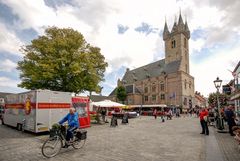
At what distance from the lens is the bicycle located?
305 inches

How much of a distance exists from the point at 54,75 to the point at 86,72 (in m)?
4.16

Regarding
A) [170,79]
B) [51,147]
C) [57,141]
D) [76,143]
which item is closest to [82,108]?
[76,143]

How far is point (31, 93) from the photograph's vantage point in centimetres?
1414

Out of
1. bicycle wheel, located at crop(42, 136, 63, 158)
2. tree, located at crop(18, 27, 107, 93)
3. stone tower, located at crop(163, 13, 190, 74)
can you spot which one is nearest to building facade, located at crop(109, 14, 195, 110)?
stone tower, located at crop(163, 13, 190, 74)

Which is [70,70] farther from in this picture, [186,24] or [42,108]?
[186,24]

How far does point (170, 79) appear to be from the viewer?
67.0 meters

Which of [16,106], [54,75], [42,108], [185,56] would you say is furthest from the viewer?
[185,56]

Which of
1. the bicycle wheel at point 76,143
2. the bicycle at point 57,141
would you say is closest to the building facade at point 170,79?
the bicycle wheel at point 76,143

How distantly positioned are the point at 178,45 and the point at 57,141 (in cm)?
6748

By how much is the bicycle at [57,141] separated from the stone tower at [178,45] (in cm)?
6169

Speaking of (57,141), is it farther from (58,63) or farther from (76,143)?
(58,63)

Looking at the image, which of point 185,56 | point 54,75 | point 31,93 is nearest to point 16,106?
point 31,93

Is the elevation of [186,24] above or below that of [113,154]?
above

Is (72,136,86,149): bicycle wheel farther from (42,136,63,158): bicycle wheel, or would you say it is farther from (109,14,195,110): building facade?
(109,14,195,110): building facade
